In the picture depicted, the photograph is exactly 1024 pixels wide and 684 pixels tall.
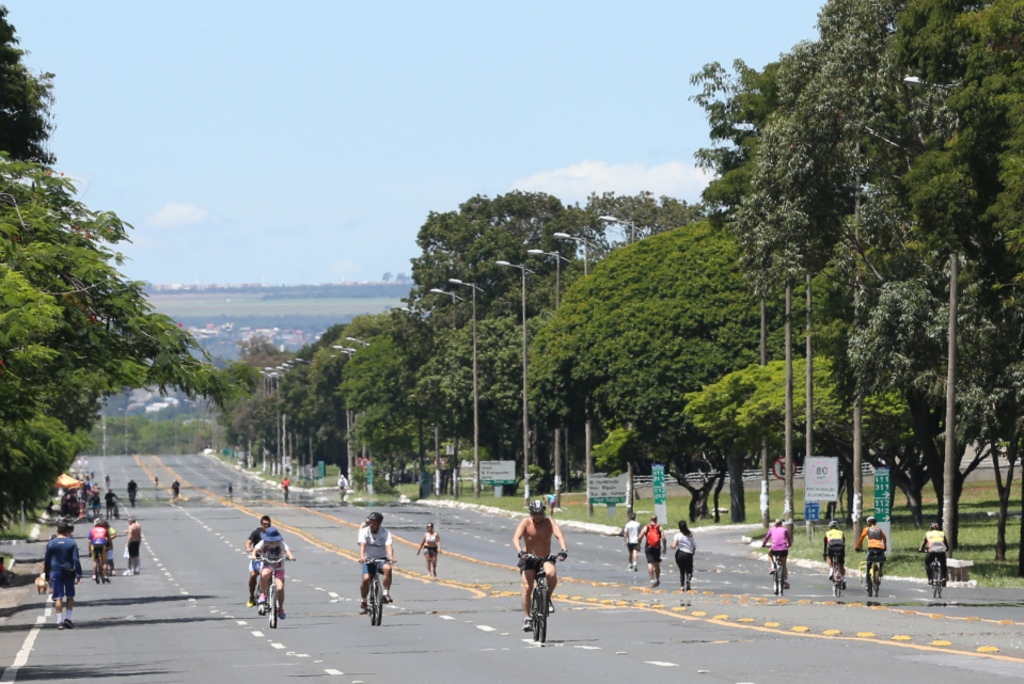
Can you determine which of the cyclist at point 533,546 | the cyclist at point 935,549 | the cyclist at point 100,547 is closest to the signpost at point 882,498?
the cyclist at point 935,549

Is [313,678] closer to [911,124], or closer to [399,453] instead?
[911,124]

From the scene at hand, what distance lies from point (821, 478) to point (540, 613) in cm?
2611

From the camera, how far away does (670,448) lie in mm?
65438

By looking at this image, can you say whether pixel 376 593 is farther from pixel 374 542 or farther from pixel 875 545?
pixel 875 545

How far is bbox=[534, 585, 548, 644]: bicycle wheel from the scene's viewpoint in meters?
18.8

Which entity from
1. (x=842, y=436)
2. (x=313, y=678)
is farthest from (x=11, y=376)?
(x=842, y=436)

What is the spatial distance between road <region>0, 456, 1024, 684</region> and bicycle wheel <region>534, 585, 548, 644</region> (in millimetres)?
160

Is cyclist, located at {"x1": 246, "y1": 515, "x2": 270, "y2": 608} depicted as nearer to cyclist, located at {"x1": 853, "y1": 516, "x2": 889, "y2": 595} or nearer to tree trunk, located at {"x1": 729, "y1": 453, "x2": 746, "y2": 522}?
cyclist, located at {"x1": 853, "y1": 516, "x2": 889, "y2": 595}

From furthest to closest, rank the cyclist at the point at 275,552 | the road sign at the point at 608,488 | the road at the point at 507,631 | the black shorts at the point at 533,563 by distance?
the road sign at the point at 608,488, the cyclist at the point at 275,552, the black shorts at the point at 533,563, the road at the point at 507,631

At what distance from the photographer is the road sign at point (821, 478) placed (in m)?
43.3

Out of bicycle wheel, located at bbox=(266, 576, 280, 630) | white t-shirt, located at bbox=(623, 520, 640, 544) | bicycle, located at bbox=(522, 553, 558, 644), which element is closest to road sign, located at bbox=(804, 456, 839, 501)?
white t-shirt, located at bbox=(623, 520, 640, 544)

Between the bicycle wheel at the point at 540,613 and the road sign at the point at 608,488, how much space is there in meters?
43.6

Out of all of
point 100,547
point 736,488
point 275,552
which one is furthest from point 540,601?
point 736,488

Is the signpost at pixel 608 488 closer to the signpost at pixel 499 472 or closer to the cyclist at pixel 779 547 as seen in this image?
the signpost at pixel 499 472
